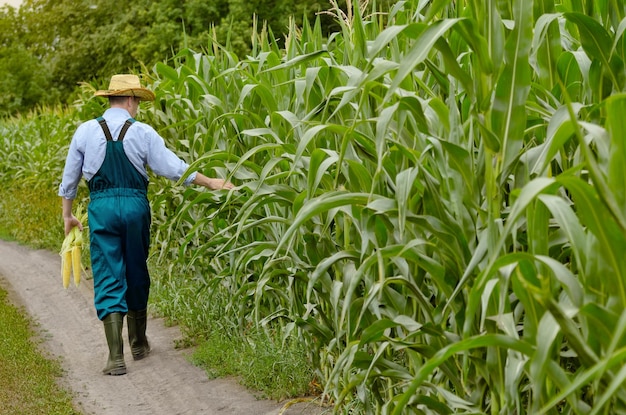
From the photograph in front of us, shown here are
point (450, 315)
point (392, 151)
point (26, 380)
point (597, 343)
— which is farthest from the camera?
point (26, 380)

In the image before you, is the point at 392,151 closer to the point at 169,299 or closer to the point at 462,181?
the point at 462,181

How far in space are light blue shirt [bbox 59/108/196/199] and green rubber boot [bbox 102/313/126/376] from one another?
982 millimetres

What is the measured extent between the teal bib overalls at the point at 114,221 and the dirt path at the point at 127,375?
1.50 ft

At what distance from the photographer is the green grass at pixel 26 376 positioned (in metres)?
5.42

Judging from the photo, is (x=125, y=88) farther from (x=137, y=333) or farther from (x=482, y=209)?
(x=482, y=209)

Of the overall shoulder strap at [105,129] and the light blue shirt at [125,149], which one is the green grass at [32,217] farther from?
the overall shoulder strap at [105,129]

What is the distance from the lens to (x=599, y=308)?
92.8 inches

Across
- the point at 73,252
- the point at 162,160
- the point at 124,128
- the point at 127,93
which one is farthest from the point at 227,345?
the point at 127,93

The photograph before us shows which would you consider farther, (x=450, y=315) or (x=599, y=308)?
(x=450, y=315)

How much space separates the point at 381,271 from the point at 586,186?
3.20 feet

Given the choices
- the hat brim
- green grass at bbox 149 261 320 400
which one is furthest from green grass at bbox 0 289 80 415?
the hat brim

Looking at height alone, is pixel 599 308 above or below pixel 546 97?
below

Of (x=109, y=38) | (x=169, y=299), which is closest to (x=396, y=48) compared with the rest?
(x=169, y=299)

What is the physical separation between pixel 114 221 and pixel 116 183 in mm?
255
